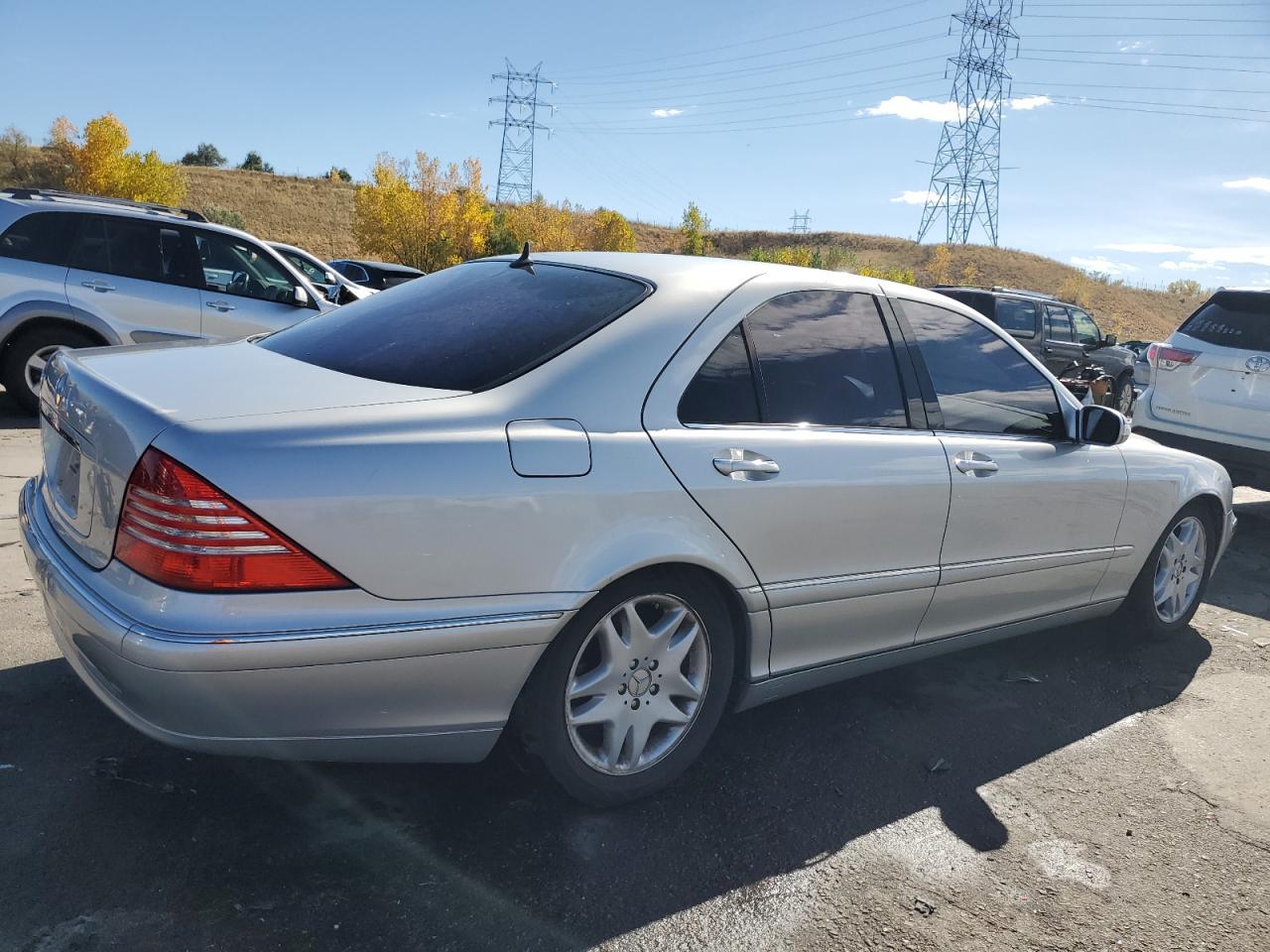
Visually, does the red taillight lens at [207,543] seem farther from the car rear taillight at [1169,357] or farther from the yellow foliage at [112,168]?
the yellow foliage at [112,168]

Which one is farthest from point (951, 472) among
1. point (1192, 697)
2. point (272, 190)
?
point (272, 190)

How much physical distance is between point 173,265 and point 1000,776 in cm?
720

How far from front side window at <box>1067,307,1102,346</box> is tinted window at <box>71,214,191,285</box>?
41.4ft

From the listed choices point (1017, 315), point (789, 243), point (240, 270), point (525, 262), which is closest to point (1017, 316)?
point (1017, 315)

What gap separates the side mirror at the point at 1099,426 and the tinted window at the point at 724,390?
5.80ft

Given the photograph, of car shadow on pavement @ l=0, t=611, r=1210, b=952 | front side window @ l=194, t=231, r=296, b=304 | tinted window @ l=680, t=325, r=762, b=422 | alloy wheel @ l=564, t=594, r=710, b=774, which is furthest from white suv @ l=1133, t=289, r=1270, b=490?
front side window @ l=194, t=231, r=296, b=304

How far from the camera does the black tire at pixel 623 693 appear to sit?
2.50m

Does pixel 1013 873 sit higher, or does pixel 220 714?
pixel 220 714

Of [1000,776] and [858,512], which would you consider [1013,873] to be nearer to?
[1000,776]

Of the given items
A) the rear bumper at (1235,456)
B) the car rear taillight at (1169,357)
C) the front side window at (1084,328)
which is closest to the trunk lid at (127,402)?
the rear bumper at (1235,456)

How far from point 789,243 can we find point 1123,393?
265 feet

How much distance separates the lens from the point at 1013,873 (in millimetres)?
2717

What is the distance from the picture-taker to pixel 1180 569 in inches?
187

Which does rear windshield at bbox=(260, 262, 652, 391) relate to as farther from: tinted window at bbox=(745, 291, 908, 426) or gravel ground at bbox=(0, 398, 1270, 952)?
gravel ground at bbox=(0, 398, 1270, 952)
